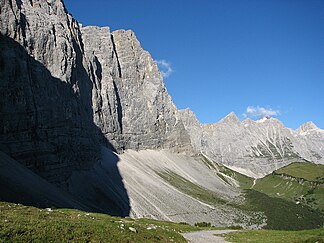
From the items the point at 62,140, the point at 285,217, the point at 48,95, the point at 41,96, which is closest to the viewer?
the point at 41,96

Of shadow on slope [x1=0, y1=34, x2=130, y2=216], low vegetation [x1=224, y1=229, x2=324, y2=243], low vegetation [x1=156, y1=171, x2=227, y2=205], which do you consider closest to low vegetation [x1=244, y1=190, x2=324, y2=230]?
low vegetation [x1=156, y1=171, x2=227, y2=205]

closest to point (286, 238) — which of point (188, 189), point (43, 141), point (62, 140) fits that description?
point (43, 141)

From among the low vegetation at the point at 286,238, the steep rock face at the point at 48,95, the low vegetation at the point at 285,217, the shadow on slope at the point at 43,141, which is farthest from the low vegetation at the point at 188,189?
the low vegetation at the point at 286,238

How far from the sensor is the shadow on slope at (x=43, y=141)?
63.3m

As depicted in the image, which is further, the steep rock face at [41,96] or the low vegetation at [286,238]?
the steep rock face at [41,96]

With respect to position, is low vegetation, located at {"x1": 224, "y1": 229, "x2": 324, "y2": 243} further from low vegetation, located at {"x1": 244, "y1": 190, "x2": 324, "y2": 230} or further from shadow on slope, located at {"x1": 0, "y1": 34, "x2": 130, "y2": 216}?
low vegetation, located at {"x1": 244, "y1": 190, "x2": 324, "y2": 230}

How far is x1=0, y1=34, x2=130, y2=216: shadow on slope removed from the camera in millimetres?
63312

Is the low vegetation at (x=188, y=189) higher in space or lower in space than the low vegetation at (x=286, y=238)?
lower

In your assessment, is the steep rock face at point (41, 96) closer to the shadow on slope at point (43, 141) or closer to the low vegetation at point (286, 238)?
the shadow on slope at point (43, 141)

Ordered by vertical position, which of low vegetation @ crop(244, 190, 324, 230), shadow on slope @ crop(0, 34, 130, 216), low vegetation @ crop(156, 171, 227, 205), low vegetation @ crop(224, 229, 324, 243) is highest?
shadow on slope @ crop(0, 34, 130, 216)

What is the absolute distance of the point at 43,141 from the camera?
86625mm

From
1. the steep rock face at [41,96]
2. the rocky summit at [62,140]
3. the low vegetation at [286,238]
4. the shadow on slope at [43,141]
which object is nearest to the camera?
the low vegetation at [286,238]

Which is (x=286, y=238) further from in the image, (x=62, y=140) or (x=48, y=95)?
(x=48, y=95)

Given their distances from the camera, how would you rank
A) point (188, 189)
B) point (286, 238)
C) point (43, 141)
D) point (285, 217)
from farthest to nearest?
point (188, 189)
point (285, 217)
point (43, 141)
point (286, 238)
